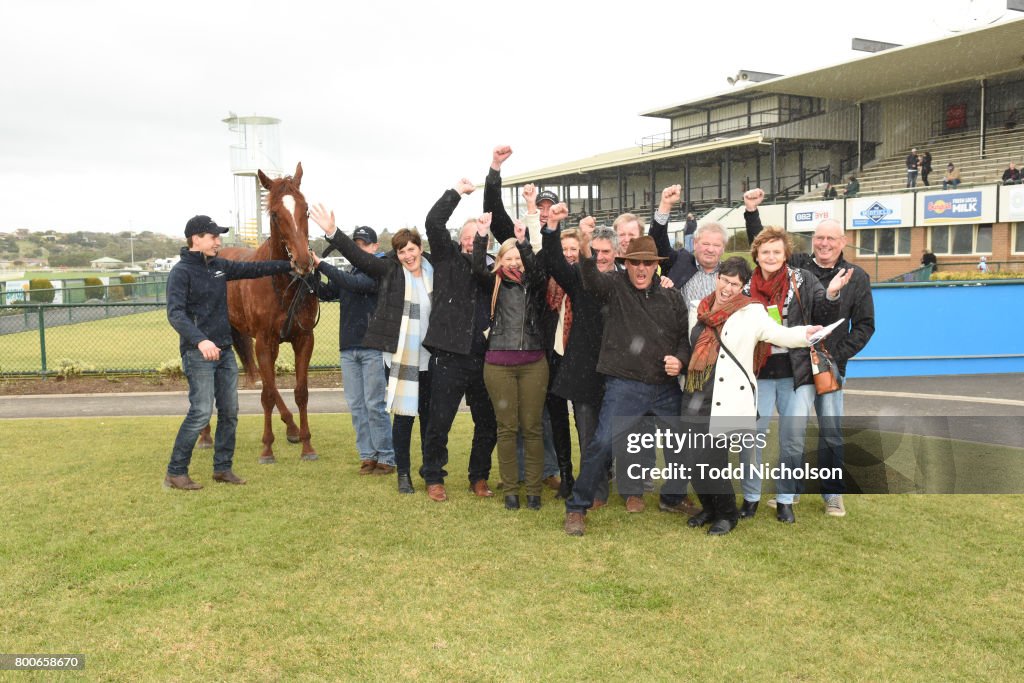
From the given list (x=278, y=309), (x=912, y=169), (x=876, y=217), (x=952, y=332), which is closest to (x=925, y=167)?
(x=912, y=169)

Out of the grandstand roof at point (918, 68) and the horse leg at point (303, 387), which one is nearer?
the horse leg at point (303, 387)

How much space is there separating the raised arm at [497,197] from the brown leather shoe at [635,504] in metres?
2.02

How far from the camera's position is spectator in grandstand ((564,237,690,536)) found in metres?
4.77

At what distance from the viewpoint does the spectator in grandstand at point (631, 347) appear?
4773mm

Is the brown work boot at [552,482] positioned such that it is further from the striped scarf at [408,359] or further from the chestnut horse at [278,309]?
the chestnut horse at [278,309]

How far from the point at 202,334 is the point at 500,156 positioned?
2472 mm

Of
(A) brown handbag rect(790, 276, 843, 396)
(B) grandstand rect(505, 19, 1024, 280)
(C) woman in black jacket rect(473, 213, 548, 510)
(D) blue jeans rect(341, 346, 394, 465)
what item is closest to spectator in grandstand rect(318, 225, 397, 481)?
(D) blue jeans rect(341, 346, 394, 465)

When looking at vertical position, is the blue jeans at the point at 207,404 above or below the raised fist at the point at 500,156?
below

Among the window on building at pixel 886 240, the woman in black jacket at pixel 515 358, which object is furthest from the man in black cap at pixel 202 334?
the window on building at pixel 886 240

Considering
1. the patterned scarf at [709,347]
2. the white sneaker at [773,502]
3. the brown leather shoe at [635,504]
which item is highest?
the patterned scarf at [709,347]

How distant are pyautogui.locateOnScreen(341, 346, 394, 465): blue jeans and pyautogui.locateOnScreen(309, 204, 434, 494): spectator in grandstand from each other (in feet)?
1.78

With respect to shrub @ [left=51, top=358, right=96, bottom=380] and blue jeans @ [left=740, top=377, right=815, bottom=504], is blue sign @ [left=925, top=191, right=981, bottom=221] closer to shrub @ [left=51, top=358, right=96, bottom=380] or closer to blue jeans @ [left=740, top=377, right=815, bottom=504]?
blue jeans @ [left=740, top=377, right=815, bottom=504]

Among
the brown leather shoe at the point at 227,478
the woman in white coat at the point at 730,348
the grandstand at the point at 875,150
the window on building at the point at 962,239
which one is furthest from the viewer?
the grandstand at the point at 875,150

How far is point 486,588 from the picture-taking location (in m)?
→ 4.06
